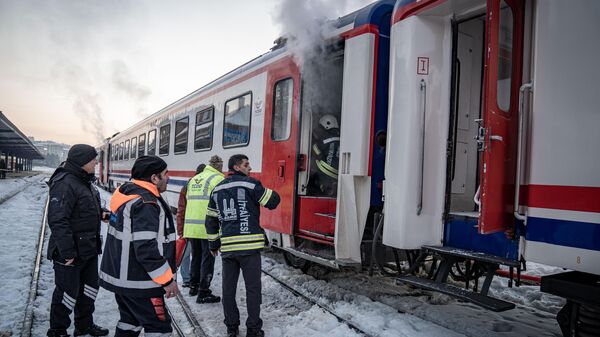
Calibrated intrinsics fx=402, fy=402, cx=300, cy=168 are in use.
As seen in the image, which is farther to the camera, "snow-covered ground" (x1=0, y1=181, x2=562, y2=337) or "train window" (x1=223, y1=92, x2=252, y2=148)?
"train window" (x1=223, y1=92, x2=252, y2=148)

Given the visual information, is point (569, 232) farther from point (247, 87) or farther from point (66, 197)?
point (247, 87)

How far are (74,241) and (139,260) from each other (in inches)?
48.0

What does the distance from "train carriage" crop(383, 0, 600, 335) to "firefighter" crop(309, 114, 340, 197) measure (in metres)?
1.54

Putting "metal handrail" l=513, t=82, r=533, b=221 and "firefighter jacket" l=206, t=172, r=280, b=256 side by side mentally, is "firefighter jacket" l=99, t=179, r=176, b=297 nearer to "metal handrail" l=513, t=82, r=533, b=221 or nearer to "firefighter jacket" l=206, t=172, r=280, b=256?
"firefighter jacket" l=206, t=172, r=280, b=256

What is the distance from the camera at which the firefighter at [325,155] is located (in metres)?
5.24

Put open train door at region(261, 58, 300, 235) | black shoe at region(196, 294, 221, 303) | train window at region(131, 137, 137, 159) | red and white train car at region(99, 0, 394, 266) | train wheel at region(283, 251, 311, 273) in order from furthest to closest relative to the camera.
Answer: train window at region(131, 137, 137, 159)
train wheel at region(283, 251, 311, 273)
open train door at region(261, 58, 300, 235)
black shoe at region(196, 294, 221, 303)
red and white train car at region(99, 0, 394, 266)

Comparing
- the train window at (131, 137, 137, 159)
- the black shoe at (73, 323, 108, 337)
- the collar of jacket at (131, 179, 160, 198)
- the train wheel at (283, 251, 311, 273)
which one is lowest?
the black shoe at (73, 323, 108, 337)

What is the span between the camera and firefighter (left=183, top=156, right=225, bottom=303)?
4637mm

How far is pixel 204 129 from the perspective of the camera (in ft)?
26.6

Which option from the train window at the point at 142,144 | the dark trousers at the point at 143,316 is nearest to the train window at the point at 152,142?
the train window at the point at 142,144

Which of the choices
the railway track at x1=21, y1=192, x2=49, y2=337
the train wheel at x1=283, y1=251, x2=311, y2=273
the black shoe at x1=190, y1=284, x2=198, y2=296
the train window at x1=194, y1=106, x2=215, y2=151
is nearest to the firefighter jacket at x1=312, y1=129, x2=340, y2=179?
the train wheel at x1=283, y1=251, x2=311, y2=273

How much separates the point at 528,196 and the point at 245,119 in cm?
454

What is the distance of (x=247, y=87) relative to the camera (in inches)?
253

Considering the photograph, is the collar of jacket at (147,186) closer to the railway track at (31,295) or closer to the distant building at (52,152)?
the railway track at (31,295)
